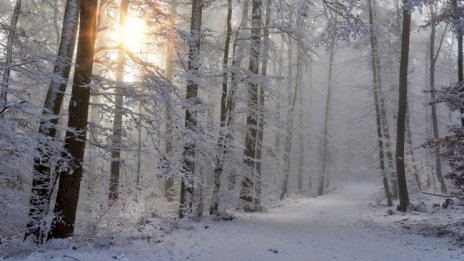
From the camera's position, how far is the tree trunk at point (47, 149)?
313 inches

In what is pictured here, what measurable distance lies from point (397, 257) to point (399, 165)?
851cm

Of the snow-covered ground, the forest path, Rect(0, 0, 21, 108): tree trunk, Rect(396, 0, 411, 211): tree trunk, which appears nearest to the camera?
Rect(0, 0, 21, 108): tree trunk

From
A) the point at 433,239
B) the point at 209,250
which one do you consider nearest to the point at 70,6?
the point at 209,250

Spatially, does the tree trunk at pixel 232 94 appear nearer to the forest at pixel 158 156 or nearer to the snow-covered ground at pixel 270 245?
the forest at pixel 158 156

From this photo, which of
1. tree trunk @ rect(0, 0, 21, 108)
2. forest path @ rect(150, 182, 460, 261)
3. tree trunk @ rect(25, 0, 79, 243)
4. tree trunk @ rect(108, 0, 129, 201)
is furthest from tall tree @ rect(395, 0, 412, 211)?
tree trunk @ rect(0, 0, 21, 108)

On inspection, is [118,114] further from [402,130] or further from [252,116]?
[402,130]

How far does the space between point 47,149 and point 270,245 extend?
528 cm

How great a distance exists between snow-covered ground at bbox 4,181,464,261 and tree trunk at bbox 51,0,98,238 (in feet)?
2.67

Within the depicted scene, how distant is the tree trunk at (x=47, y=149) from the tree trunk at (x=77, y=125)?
0.27m

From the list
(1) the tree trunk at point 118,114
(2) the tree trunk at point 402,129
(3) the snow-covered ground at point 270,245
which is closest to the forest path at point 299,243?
(3) the snow-covered ground at point 270,245

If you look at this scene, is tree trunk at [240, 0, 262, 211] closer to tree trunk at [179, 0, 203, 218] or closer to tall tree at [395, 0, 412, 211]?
tree trunk at [179, 0, 203, 218]

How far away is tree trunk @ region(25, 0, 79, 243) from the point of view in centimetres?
795

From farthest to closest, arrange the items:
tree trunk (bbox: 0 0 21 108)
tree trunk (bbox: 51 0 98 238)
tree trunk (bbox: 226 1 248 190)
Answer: tree trunk (bbox: 226 1 248 190)
tree trunk (bbox: 51 0 98 238)
tree trunk (bbox: 0 0 21 108)

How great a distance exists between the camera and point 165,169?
28.1 feet
